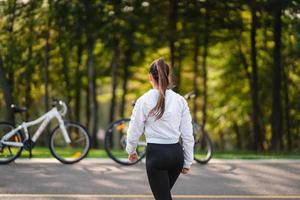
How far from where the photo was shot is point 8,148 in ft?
36.9

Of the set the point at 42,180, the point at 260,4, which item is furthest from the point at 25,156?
the point at 260,4

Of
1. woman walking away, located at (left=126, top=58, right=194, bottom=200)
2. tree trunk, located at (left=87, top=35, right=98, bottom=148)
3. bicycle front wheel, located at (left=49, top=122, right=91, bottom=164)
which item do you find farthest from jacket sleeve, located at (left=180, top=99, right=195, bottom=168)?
tree trunk, located at (left=87, top=35, right=98, bottom=148)

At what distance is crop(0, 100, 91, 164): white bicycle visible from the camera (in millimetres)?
11281

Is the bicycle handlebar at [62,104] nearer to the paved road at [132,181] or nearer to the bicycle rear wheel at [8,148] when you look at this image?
the bicycle rear wheel at [8,148]

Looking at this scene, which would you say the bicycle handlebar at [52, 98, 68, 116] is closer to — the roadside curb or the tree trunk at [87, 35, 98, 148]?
the roadside curb

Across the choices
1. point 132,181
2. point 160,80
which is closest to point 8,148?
point 132,181

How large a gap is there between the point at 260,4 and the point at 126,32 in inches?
235

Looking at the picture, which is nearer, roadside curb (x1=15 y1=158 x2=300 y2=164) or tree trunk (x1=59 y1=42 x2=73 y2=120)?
roadside curb (x1=15 y1=158 x2=300 y2=164)

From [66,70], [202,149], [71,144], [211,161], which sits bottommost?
[211,161]

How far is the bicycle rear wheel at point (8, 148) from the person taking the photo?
11234mm

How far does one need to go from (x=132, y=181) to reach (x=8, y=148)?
2673mm

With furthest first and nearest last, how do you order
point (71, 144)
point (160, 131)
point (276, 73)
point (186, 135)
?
point (276, 73) < point (71, 144) < point (186, 135) < point (160, 131)

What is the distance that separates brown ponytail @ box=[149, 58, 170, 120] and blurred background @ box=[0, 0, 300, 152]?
13298 millimetres

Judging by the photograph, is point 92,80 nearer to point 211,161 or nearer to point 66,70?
point 66,70
